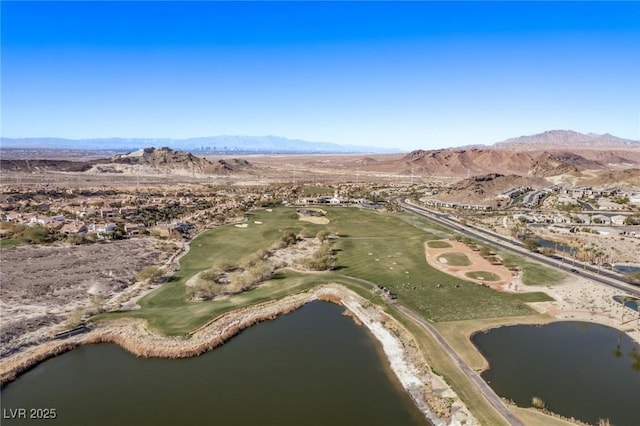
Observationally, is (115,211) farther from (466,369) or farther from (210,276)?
(466,369)

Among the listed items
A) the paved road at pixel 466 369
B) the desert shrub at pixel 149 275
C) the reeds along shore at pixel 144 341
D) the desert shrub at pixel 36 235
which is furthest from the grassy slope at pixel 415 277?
the desert shrub at pixel 36 235

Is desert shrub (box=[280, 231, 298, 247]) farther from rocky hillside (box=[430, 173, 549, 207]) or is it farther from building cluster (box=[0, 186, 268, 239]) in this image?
rocky hillside (box=[430, 173, 549, 207])

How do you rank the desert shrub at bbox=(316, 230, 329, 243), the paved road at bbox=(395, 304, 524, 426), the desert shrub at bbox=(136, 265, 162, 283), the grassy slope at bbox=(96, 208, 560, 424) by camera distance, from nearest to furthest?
the paved road at bbox=(395, 304, 524, 426) → the grassy slope at bbox=(96, 208, 560, 424) → the desert shrub at bbox=(136, 265, 162, 283) → the desert shrub at bbox=(316, 230, 329, 243)

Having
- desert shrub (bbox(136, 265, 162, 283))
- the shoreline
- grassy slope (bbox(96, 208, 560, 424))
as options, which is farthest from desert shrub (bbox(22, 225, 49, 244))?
the shoreline

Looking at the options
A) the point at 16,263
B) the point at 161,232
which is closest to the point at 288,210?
the point at 161,232

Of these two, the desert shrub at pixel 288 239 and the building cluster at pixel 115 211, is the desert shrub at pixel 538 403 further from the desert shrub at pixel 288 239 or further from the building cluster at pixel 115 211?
the building cluster at pixel 115 211

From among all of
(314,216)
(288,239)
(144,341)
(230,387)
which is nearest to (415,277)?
(288,239)
